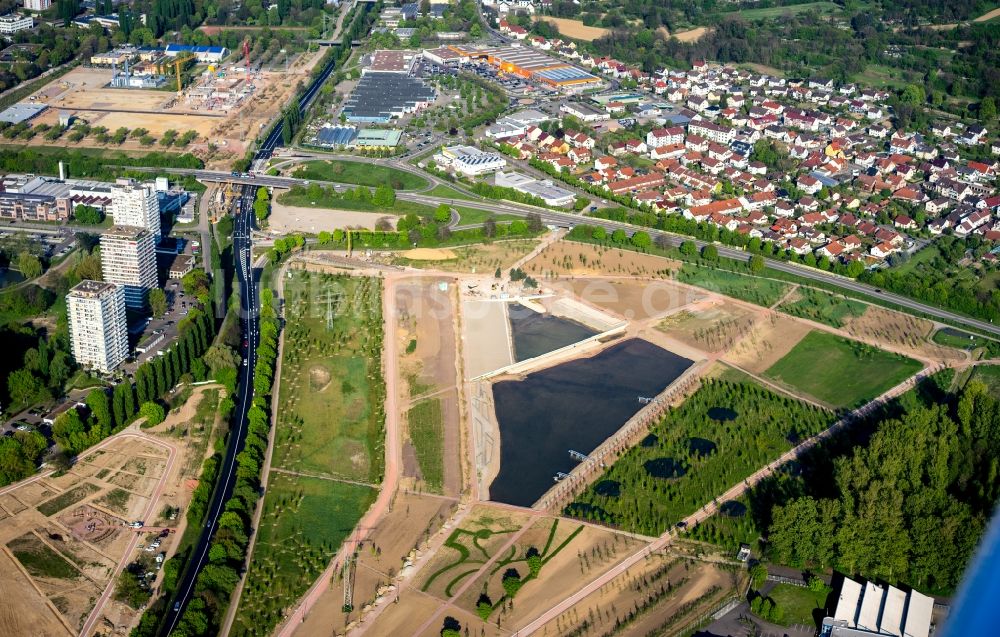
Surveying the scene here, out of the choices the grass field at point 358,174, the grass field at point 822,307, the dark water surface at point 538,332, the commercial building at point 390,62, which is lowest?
the dark water surface at point 538,332

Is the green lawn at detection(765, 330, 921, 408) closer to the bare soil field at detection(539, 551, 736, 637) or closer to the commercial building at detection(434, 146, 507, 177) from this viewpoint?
the bare soil field at detection(539, 551, 736, 637)

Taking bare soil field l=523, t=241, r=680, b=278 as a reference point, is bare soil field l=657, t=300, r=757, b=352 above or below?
below

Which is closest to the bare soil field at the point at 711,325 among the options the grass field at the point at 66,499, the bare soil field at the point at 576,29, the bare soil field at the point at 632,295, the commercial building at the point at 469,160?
the bare soil field at the point at 632,295

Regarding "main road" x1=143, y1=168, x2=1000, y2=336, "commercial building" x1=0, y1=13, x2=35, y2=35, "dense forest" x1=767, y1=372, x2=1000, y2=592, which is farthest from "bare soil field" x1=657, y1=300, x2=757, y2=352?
"commercial building" x1=0, y1=13, x2=35, y2=35

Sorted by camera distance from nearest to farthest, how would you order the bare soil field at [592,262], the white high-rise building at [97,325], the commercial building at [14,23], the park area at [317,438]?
1. the park area at [317,438]
2. the white high-rise building at [97,325]
3. the bare soil field at [592,262]
4. the commercial building at [14,23]

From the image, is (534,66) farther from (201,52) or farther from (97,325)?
(97,325)

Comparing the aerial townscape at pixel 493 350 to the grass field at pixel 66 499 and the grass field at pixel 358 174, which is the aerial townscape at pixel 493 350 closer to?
the grass field at pixel 66 499

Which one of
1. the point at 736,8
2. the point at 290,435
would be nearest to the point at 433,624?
the point at 290,435

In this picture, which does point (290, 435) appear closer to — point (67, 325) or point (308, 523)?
point (308, 523)
